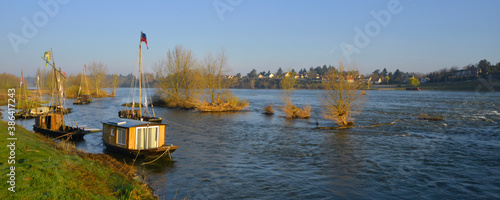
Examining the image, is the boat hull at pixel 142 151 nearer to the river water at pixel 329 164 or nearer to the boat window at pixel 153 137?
the boat window at pixel 153 137

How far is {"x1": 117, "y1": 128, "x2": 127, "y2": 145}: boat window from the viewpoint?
1971 cm

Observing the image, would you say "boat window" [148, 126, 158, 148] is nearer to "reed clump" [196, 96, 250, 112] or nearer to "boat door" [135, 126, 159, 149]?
"boat door" [135, 126, 159, 149]

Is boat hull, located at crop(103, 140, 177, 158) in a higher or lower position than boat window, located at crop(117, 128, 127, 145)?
lower

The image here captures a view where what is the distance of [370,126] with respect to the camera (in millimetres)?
35031

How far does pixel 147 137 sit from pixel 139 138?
48cm

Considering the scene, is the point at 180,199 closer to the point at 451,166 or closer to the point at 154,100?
the point at 451,166

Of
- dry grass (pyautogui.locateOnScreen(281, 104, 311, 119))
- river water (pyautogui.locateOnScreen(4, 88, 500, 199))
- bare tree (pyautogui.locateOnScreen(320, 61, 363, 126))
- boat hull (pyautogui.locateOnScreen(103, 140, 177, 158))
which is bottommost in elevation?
river water (pyautogui.locateOnScreen(4, 88, 500, 199))

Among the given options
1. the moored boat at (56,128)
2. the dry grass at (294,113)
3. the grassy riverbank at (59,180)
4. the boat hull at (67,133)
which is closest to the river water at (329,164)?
the boat hull at (67,133)

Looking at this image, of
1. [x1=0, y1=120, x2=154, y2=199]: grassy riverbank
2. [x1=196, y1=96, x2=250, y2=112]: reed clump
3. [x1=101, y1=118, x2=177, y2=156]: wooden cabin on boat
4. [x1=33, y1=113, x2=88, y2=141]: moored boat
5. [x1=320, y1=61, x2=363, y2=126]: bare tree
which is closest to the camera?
[x1=0, y1=120, x2=154, y2=199]: grassy riverbank

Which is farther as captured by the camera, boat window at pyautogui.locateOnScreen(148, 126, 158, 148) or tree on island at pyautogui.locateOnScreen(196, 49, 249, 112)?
tree on island at pyautogui.locateOnScreen(196, 49, 249, 112)

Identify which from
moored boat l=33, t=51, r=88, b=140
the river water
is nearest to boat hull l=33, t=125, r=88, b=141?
moored boat l=33, t=51, r=88, b=140

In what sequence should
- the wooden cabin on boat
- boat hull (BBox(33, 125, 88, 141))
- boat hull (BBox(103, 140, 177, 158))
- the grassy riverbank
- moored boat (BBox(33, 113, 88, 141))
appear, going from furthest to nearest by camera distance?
moored boat (BBox(33, 113, 88, 141)) < boat hull (BBox(33, 125, 88, 141)) < the wooden cabin on boat < boat hull (BBox(103, 140, 177, 158)) < the grassy riverbank

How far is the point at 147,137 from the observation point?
64.2 ft

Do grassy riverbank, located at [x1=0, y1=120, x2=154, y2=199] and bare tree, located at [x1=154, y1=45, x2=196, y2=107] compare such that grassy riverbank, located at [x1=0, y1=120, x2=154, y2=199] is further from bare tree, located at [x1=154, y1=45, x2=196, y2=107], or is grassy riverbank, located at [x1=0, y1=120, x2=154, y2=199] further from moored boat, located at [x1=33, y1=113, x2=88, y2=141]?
bare tree, located at [x1=154, y1=45, x2=196, y2=107]
